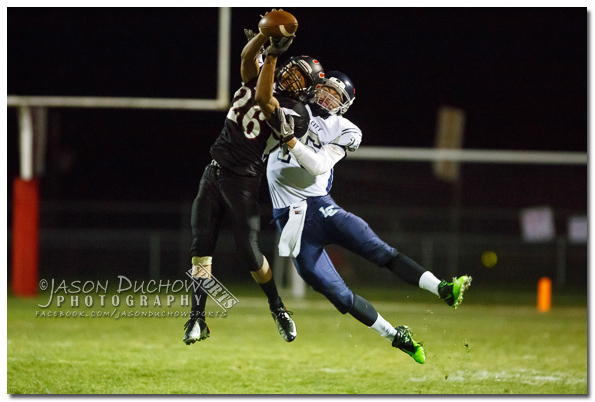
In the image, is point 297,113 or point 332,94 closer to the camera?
point 297,113

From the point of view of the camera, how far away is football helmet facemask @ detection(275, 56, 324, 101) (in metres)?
4.80

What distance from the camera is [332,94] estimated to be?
4.95 m

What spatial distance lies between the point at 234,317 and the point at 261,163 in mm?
4568

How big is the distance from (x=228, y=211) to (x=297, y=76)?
2.88 feet

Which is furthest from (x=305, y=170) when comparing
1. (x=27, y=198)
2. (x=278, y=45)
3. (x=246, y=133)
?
(x=27, y=198)

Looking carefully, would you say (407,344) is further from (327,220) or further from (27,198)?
(27,198)

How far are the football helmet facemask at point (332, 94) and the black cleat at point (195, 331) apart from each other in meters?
1.47

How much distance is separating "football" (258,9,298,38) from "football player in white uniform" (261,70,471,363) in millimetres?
596

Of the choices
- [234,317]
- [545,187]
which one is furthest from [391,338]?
[545,187]

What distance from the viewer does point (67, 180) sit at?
21.4 m

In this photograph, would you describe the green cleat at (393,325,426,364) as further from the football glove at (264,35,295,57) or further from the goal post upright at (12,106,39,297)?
the goal post upright at (12,106,39,297)

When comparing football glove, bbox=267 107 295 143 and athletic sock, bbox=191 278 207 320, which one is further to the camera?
athletic sock, bbox=191 278 207 320

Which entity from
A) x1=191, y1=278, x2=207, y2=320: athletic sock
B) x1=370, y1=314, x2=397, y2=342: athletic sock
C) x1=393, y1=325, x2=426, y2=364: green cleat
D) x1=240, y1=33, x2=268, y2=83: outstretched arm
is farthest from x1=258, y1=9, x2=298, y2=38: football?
x1=393, y1=325, x2=426, y2=364: green cleat

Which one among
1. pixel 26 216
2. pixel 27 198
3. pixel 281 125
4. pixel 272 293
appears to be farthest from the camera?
pixel 27 198
